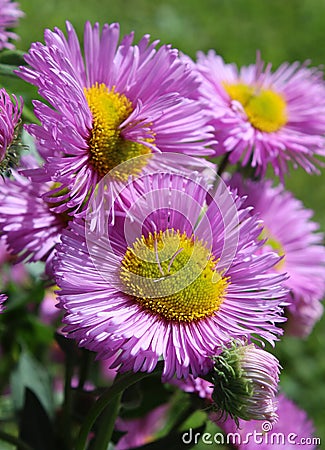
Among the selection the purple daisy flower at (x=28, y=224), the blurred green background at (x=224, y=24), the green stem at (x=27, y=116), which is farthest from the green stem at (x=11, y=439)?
the blurred green background at (x=224, y=24)

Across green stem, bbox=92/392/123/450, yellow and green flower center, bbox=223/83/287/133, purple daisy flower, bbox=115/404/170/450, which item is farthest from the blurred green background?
green stem, bbox=92/392/123/450

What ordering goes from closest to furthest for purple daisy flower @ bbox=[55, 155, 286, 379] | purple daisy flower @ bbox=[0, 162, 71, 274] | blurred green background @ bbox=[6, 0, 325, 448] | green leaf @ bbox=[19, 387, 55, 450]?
1. purple daisy flower @ bbox=[55, 155, 286, 379]
2. purple daisy flower @ bbox=[0, 162, 71, 274]
3. green leaf @ bbox=[19, 387, 55, 450]
4. blurred green background @ bbox=[6, 0, 325, 448]

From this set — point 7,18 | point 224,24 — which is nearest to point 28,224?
point 7,18

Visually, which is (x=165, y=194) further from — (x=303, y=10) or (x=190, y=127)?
(x=303, y=10)

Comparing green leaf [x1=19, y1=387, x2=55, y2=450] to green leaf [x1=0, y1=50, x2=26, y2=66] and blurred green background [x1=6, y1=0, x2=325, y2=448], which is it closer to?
green leaf [x1=0, y1=50, x2=26, y2=66]

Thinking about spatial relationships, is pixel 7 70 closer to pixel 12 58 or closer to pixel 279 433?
pixel 12 58

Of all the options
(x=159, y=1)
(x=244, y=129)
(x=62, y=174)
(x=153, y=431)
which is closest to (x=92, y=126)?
(x=62, y=174)

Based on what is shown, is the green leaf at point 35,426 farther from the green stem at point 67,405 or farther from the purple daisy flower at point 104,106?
the purple daisy flower at point 104,106

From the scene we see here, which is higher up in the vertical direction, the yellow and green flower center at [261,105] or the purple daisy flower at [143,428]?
the yellow and green flower center at [261,105]
